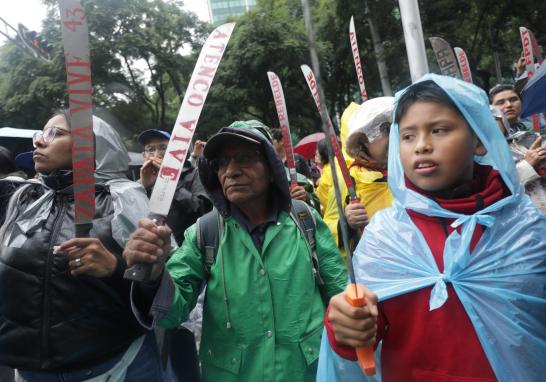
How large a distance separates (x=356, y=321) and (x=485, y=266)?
0.46m

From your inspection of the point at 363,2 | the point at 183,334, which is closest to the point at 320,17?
the point at 363,2

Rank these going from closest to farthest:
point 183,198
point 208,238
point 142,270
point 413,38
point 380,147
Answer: point 142,270 → point 208,238 → point 380,147 → point 413,38 → point 183,198

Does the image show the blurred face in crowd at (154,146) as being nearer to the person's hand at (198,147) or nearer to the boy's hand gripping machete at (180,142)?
the person's hand at (198,147)

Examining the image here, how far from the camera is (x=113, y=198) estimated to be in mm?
1984

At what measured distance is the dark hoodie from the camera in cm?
127

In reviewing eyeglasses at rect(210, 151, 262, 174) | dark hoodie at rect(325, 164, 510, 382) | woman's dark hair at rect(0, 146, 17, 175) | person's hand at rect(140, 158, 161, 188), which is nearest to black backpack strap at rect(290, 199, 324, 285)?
eyeglasses at rect(210, 151, 262, 174)

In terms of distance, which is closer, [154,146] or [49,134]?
[49,134]

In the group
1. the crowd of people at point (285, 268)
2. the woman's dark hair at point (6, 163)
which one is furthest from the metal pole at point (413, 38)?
the woman's dark hair at point (6, 163)

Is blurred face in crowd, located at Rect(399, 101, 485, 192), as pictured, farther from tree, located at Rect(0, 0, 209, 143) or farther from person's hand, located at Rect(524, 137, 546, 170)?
tree, located at Rect(0, 0, 209, 143)

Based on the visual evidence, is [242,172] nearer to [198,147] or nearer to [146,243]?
[146,243]

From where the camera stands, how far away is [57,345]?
1775 millimetres

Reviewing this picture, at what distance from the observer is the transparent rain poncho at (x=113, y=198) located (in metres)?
1.86

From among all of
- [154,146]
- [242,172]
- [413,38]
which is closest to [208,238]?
[242,172]

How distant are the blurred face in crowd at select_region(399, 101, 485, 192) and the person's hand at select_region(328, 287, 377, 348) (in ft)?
1.56
